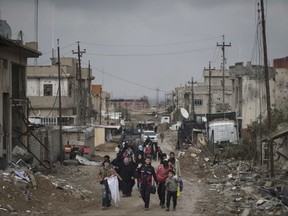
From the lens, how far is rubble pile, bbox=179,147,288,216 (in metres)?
14.0

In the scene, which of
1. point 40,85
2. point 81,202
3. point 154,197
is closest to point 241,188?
point 154,197

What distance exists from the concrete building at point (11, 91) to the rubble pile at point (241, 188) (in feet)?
28.1

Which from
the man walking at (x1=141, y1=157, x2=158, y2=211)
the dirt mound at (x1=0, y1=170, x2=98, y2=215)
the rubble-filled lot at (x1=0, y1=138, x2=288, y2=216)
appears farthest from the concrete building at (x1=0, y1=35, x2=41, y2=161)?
the man walking at (x1=141, y1=157, x2=158, y2=211)

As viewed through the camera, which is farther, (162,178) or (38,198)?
(38,198)

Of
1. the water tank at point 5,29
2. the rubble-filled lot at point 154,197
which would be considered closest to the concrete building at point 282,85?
the rubble-filled lot at point 154,197

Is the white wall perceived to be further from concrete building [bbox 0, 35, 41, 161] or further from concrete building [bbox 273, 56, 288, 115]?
concrete building [bbox 0, 35, 41, 161]

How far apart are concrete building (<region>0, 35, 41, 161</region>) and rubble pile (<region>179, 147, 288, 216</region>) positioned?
8571 mm

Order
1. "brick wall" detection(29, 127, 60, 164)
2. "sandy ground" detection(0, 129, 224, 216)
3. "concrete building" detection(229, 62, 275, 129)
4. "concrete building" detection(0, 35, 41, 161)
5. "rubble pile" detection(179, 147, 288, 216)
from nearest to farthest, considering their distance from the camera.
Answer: "sandy ground" detection(0, 129, 224, 216), "rubble pile" detection(179, 147, 288, 216), "concrete building" detection(0, 35, 41, 161), "brick wall" detection(29, 127, 60, 164), "concrete building" detection(229, 62, 275, 129)

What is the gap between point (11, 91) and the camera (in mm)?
22250

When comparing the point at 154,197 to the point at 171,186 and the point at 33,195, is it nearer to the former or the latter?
the point at 171,186

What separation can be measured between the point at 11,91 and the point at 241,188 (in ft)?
35.6

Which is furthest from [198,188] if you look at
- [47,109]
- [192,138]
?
[47,109]

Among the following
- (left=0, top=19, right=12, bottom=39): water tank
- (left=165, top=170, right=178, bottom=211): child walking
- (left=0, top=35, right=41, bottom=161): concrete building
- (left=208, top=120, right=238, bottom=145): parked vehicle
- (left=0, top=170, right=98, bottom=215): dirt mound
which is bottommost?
(left=0, top=170, right=98, bottom=215): dirt mound

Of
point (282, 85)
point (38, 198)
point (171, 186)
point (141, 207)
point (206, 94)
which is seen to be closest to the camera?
point (171, 186)
